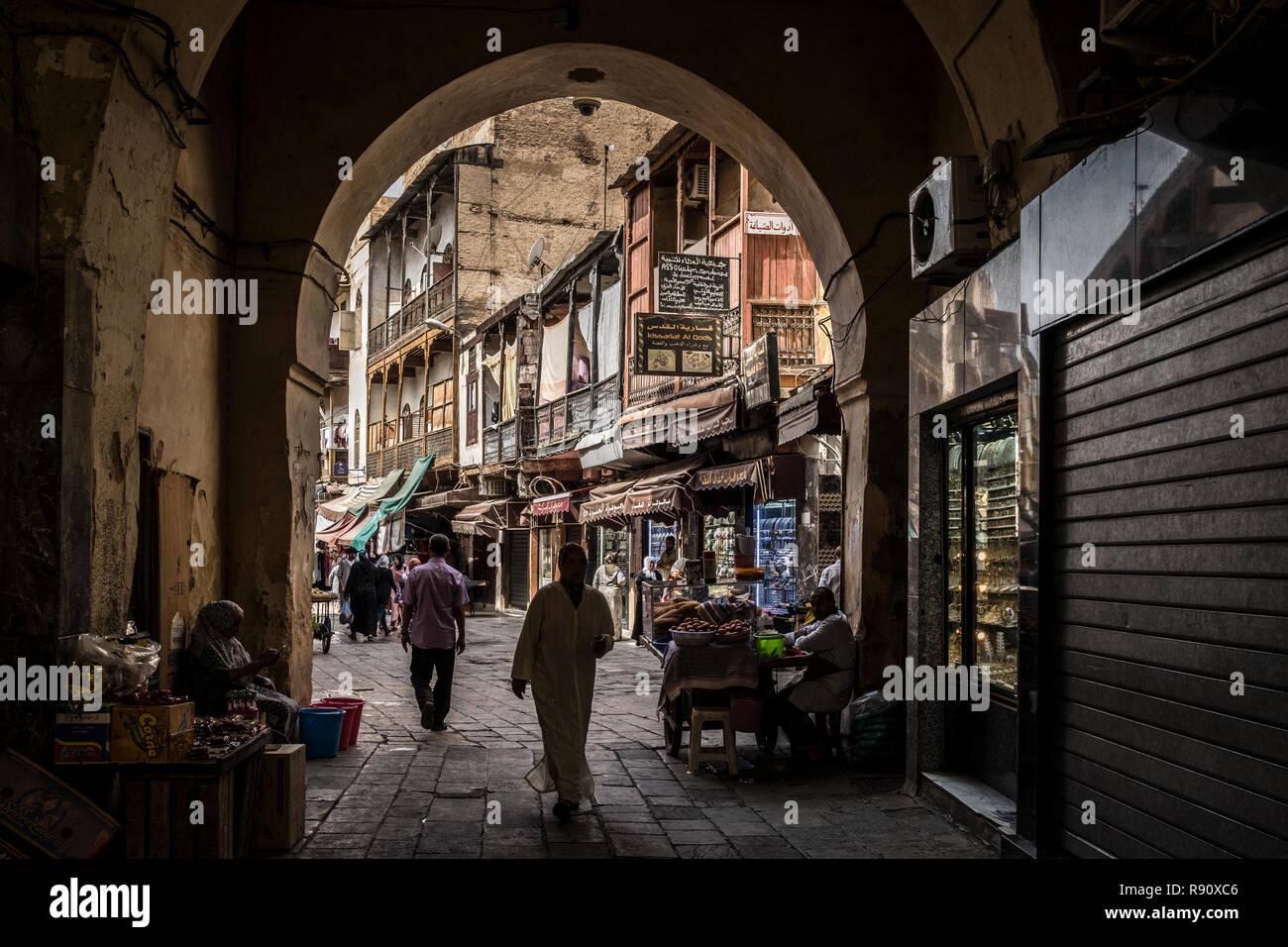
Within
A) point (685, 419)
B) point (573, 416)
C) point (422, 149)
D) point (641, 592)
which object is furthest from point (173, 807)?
point (573, 416)

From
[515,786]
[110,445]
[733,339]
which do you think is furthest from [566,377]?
[110,445]

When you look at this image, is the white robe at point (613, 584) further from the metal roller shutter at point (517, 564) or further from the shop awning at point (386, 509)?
the metal roller shutter at point (517, 564)

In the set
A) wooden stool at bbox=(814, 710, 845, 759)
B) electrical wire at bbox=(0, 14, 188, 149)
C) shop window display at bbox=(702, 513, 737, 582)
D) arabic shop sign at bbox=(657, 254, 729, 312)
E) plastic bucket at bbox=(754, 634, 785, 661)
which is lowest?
wooden stool at bbox=(814, 710, 845, 759)

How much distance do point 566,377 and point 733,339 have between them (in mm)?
8319

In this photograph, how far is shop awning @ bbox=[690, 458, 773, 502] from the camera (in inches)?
521

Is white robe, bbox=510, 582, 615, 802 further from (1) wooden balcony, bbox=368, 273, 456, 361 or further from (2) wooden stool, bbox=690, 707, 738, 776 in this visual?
(1) wooden balcony, bbox=368, 273, 456, 361

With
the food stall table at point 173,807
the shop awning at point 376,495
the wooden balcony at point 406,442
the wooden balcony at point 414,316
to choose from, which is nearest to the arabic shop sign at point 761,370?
the food stall table at point 173,807

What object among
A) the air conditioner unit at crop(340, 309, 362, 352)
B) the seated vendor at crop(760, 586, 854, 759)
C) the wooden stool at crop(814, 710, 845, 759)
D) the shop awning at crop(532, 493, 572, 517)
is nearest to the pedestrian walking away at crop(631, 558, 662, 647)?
the shop awning at crop(532, 493, 572, 517)

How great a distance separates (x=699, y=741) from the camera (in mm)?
7828

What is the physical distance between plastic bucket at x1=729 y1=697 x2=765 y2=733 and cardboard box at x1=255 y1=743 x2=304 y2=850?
3.45 m

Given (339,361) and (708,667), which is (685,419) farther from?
(339,361)

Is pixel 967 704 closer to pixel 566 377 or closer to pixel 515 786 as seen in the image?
pixel 515 786

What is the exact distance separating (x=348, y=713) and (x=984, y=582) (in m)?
4.68
